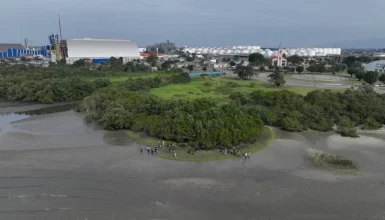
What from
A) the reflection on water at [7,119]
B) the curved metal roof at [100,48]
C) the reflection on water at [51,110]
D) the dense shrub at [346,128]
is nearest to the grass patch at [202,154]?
the dense shrub at [346,128]

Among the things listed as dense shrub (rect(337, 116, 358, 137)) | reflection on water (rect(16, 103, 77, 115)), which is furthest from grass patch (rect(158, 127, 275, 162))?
reflection on water (rect(16, 103, 77, 115))

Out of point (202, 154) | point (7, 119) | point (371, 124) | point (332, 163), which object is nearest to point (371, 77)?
point (371, 124)

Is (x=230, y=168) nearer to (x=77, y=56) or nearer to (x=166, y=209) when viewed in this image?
(x=166, y=209)

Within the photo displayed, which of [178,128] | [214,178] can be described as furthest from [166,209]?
[178,128]

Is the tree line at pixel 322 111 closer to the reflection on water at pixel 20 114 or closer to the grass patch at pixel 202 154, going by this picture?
the grass patch at pixel 202 154

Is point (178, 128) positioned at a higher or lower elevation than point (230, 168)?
higher

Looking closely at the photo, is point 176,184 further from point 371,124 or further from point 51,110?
point 51,110

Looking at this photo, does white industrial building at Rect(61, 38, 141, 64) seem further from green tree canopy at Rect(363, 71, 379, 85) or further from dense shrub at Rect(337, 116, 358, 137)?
dense shrub at Rect(337, 116, 358, 137)
